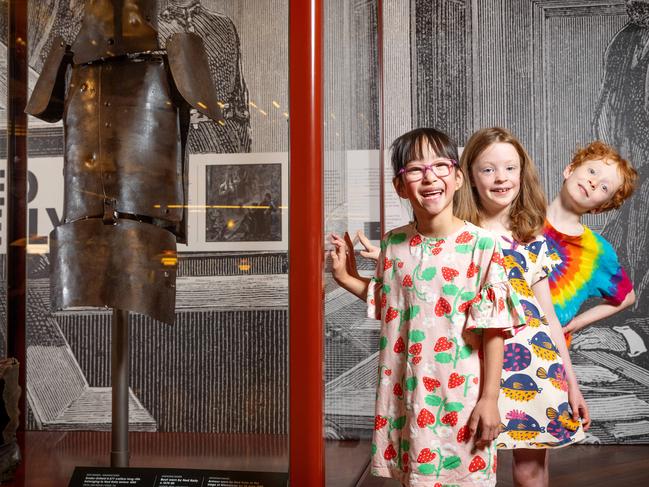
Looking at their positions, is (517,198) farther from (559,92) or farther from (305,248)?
(559,92)

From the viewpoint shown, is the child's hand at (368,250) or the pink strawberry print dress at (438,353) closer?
the pink strawberry print dress at (438,353)

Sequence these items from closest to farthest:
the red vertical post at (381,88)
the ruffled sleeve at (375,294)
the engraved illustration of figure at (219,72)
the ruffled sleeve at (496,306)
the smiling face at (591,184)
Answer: the ruffled sleeve at (496,306) → the ruffled sleeve at (375,294) → the engraved illustration of figure at (219,72) → the smiling face at (591,184) → the red vertical post at (381,88)

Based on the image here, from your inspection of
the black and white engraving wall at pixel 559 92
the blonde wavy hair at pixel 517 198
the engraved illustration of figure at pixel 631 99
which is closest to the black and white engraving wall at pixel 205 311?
the blonde wavy hair at pixel 517 198

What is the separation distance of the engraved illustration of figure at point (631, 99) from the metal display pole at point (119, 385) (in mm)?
1900

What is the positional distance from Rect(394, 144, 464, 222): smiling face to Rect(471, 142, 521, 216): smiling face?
0.26 m

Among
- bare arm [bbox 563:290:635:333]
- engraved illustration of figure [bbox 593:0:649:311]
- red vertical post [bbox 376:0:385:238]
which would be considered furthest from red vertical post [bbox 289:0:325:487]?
engraved illustration of figure [bbox 593:0:649:311]

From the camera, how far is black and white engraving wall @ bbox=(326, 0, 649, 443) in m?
2.75

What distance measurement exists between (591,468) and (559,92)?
1.36m

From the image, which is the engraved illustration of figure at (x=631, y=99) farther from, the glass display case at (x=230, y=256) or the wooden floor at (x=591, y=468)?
the glass display case at (x=230, y=256)

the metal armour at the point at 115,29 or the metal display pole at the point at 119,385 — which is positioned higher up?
the metal armour at the point at 115,29

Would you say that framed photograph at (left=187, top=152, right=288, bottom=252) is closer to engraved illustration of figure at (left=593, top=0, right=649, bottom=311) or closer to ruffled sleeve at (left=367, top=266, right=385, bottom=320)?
ruffled sleeve at (left=367, top=266, right=385, bottom=320)

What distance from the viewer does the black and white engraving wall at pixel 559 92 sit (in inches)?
108

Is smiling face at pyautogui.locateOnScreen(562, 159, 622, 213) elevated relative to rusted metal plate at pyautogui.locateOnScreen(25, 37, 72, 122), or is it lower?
lower

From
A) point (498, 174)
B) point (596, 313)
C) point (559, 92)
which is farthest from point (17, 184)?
point (559, 92)
